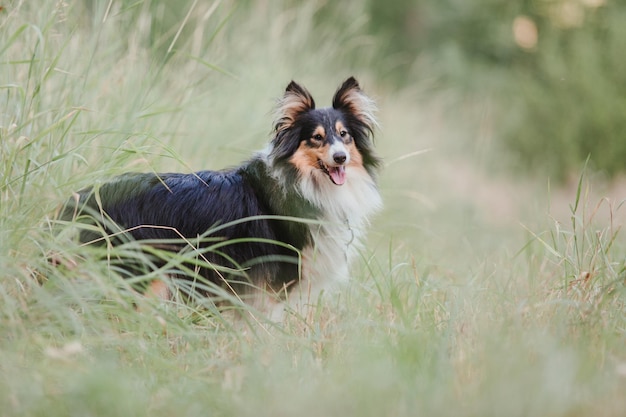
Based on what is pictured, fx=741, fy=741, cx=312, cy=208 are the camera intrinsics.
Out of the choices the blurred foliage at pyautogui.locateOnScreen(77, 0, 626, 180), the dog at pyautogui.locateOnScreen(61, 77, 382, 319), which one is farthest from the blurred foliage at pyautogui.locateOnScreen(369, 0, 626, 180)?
the dog at pyautogui.locateOnScreen(61, 77, 382, 319)

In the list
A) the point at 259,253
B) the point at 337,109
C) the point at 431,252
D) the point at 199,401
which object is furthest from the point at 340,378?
the point at 431,252

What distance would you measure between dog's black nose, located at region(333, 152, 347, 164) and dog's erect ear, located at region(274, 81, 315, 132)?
1.15 ft

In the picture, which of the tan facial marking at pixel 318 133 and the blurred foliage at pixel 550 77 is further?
the blurred foliage at pixel 550 77

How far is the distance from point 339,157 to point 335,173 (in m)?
0.13

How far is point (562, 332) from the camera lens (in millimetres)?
2900

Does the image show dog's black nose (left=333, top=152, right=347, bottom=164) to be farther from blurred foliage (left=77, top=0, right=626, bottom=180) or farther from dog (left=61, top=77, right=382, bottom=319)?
blurred foliage (left=77, top=0, right=626, bottom=180)

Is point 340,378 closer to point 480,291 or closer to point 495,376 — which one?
point 495,376

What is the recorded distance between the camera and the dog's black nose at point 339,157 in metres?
3.96

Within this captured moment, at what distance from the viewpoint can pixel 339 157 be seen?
3967 millimetres

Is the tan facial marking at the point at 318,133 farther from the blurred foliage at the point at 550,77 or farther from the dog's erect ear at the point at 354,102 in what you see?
the blurred foliage at the point at 550,77

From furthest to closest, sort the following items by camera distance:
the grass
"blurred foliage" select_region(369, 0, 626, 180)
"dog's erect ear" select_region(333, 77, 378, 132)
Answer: "blurred foliage" select_region(369, 0, 626, 180)
"dog's erect ear" select_region(333, 77, 378, 132)
the grass

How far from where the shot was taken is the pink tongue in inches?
159

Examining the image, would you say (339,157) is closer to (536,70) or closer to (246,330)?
(246,330)

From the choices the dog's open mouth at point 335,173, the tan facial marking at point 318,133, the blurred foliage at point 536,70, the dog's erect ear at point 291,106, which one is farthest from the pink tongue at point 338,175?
the blurred foliage at point 536,70
